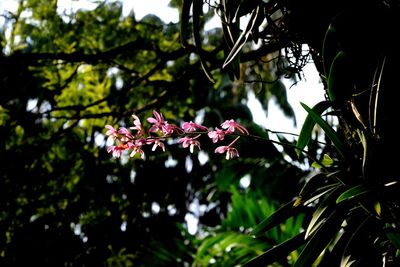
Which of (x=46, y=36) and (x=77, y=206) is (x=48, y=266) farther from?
(x=46, y=36)

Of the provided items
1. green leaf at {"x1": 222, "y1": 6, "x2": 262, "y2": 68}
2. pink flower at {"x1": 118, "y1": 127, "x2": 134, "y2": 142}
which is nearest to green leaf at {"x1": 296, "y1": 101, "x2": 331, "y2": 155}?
green leaf at {"x1": 222, "y1": 6, "x2": 262, "y2": 68}

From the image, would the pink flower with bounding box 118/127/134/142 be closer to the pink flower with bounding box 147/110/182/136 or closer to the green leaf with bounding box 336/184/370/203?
the pink flower with bounding box 147/110/182/136

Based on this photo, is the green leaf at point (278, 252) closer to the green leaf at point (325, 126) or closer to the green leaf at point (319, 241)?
the green leaf at point (319, 241)

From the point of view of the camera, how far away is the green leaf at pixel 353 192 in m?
0.92

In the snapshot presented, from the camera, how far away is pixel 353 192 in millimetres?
929

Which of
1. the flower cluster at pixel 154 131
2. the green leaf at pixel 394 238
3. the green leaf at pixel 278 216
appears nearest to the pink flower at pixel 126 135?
the flower cluster at pixel 154 131

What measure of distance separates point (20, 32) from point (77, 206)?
1318mm

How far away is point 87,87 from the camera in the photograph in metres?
3.35

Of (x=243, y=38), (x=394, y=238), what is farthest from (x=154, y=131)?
(x=394, y=238)

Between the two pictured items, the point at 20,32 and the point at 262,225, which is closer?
the point at 262,225

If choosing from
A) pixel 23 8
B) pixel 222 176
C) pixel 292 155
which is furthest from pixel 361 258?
pixel 23 8

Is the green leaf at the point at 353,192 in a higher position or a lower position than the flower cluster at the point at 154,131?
lower

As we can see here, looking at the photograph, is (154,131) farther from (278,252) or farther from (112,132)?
(278,252)

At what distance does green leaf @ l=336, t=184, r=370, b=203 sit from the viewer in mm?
917
